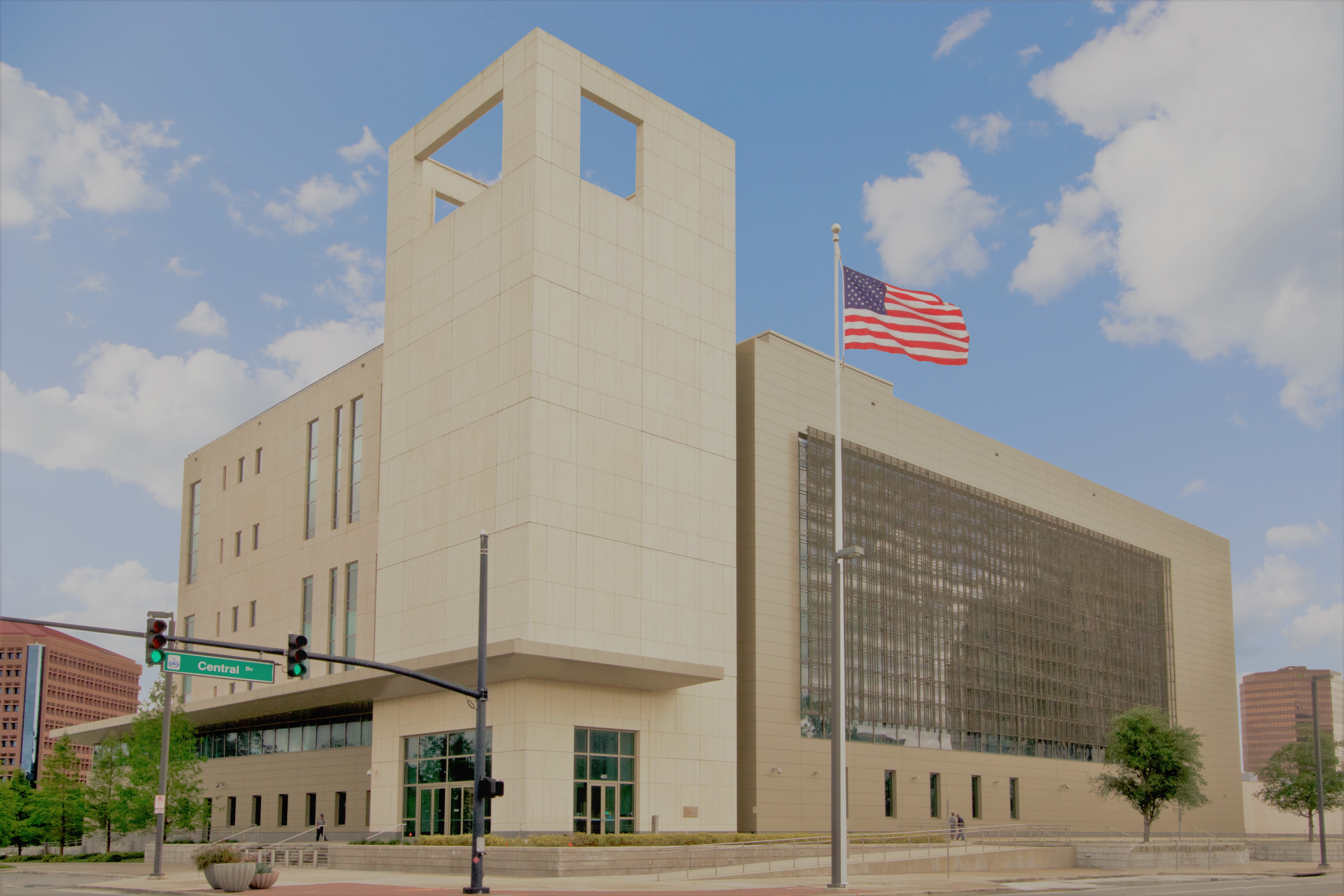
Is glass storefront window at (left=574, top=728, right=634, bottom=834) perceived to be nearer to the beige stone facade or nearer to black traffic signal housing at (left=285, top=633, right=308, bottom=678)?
the beige stone facade

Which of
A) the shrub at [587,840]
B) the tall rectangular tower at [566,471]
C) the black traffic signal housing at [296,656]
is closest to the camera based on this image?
the black traffic signal housing at [296,656]

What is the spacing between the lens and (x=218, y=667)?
3120 centimetres

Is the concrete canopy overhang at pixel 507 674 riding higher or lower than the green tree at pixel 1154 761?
higher

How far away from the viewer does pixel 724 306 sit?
56656mm

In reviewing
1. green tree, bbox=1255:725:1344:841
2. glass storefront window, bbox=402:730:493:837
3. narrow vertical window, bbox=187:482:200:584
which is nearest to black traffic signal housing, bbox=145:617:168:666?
glass storefront window, bbox=402:730:493:837

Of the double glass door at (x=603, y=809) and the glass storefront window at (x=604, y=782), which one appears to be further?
the glass storefront window at (x=604, y=782)

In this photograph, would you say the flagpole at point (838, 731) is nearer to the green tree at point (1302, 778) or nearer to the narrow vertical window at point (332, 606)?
the narrow vertical window at point (332, 606)

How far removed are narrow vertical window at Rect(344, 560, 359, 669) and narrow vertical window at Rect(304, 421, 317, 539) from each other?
4583 mm

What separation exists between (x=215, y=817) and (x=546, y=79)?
4876 cm

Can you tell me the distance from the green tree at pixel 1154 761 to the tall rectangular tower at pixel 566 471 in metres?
29.0

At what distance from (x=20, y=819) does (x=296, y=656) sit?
288ft

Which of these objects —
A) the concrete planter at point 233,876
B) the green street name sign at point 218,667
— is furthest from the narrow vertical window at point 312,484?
the concrete planter at point 233,876

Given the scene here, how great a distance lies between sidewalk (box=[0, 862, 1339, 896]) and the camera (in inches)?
1214

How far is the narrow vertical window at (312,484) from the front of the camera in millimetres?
64750
